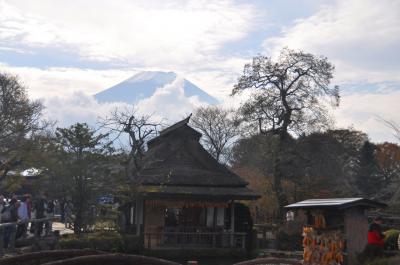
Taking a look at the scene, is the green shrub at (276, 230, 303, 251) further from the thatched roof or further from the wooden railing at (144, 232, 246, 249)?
the thatched roof

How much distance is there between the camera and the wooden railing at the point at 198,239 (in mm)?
29047

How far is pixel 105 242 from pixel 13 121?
16926mm

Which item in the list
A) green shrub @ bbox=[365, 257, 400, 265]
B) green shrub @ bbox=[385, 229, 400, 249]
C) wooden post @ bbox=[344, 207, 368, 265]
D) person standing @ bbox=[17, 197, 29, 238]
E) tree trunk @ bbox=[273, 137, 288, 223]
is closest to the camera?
green shrub @ bbox=[365, 257, 400, 265]

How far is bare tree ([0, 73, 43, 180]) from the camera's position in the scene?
29.3 m

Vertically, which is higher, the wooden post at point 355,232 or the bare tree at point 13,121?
the bare tree at point 13,121

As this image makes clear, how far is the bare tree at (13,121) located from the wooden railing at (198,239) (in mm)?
7969

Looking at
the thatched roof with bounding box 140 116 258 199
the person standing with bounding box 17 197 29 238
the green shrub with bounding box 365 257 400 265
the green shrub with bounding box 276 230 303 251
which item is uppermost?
the thatched roof with bounding box 140 116 258 199

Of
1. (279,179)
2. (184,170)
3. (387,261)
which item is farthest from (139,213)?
(387,261)

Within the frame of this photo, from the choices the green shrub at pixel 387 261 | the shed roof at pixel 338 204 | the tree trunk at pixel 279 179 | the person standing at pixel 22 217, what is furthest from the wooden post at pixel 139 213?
the green shrub at pixel 387 261

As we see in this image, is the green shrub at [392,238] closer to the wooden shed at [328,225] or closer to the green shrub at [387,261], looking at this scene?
the wooden shed at [328,225]

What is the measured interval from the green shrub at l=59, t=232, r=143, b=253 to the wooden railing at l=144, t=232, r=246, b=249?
1.68 meters

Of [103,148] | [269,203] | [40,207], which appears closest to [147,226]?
[103,148]

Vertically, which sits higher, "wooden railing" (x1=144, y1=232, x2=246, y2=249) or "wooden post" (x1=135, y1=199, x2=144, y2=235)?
"wooden post" (x1=135, y1=199, x2=144, y2=235)

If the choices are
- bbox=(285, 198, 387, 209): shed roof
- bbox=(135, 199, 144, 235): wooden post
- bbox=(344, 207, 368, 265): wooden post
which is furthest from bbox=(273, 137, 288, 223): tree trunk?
bbox=(285, 198, 387, 209): shed roof
